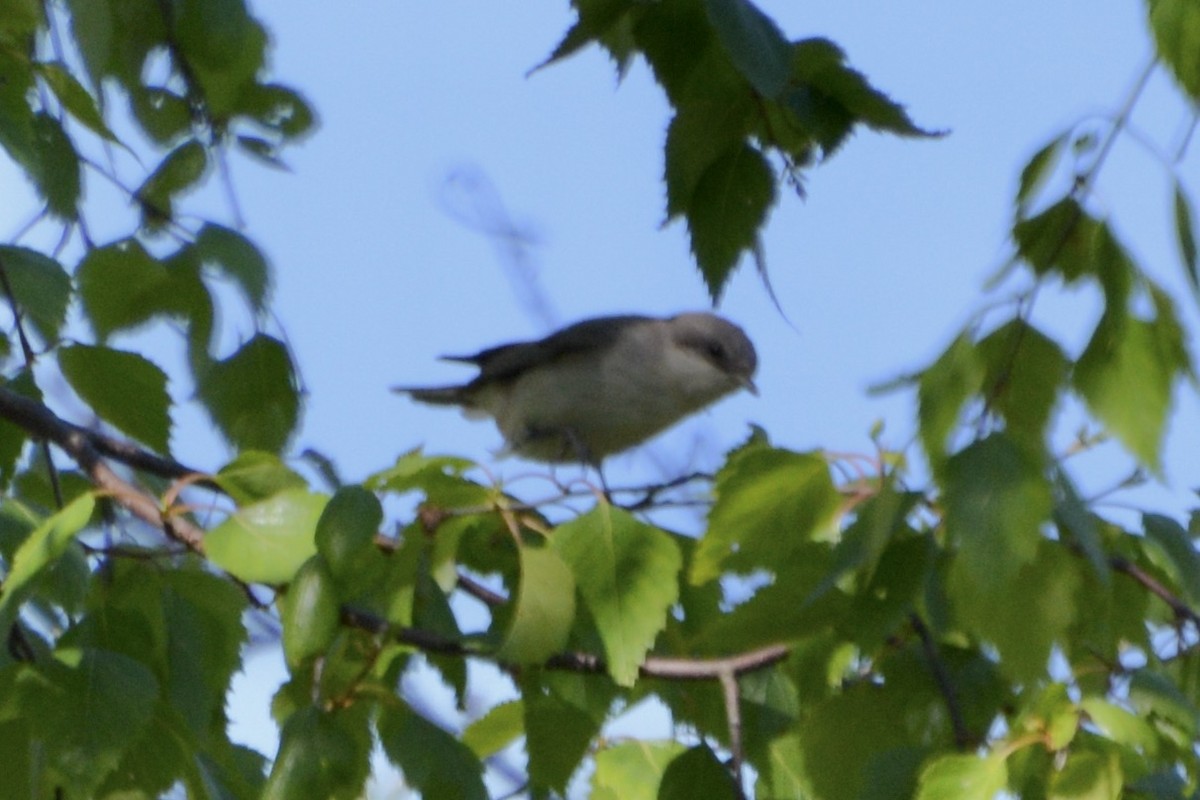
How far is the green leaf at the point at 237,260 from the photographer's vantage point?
3.22 m

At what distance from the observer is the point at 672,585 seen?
7.90ft

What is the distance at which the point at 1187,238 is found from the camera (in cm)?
187

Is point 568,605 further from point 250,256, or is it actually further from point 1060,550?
point 250,256

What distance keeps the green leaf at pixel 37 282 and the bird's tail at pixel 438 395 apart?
13.9 ft

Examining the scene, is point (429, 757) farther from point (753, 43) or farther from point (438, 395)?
point (438, 395)

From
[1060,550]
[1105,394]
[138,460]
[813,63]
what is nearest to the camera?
[1105,394]

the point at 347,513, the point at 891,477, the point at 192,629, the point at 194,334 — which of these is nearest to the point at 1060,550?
the point at 891,477

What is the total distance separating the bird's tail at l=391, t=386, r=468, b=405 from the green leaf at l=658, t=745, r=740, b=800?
496 cm

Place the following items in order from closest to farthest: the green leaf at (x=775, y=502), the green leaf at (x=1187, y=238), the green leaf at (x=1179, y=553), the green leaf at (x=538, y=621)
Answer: the green leaf at (x=1187, y=238) < the green leaf at (x=775, y=502) < the green leaf at (x=538, y=621) < the green leaf at (x=1179, y=553)

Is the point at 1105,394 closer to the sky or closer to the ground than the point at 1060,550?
closer to the sky

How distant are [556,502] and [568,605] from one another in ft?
0.59

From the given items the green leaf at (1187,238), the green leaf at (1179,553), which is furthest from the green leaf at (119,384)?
the green leaf at (1187,238)

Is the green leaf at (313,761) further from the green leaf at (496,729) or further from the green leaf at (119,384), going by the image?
the green leaf at (119,384)

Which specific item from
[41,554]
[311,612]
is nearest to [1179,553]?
[311,612]
